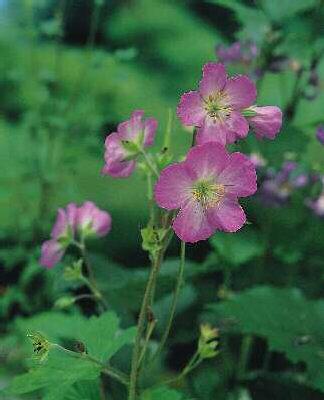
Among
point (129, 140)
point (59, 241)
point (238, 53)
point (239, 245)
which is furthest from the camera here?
point (239, 245)

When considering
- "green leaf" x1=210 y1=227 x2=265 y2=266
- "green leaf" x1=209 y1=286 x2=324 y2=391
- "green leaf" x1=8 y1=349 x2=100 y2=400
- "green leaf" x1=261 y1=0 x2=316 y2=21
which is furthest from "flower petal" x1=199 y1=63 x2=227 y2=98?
"green leaf" x1=210 y1=227 x2=265 y2=266

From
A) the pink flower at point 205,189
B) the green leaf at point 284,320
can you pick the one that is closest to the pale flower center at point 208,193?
the pink flower at point 205,189

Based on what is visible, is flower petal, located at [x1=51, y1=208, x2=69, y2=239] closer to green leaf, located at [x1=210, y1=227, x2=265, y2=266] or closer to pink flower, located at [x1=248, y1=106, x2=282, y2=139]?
pink flower, located at [x1=248, y1=106, x2=282, y2=139]

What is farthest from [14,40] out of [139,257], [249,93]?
[249,93]

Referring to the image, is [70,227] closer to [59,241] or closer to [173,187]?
[59,241]

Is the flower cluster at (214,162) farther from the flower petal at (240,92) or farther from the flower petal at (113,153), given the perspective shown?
the flower petal at (113,153)

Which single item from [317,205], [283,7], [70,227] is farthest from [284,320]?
[283,7]
